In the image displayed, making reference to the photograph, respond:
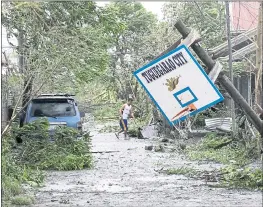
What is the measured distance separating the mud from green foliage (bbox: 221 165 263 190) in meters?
0.19

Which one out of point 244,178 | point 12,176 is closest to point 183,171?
point 244,178

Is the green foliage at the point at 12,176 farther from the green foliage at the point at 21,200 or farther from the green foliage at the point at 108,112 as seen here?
the green foliage at the point at 108,112

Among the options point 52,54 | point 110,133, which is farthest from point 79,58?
point 110,133

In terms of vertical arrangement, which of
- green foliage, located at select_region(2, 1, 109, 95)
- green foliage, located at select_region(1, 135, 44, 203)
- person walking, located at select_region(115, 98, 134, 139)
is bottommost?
green foliage, located at select_region(1, 135, 44, 203)

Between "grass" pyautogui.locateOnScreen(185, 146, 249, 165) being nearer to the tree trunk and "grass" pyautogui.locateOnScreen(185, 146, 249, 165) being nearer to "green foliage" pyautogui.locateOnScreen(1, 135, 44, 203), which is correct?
"green foliage" pyautogui.locateOnScreen(1, 135, 44, 203)

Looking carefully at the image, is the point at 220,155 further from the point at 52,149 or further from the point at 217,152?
the point at 52,149

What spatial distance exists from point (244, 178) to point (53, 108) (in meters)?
4.69

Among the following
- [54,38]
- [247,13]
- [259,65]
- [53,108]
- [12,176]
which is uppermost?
[247,13]

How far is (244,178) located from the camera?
24.1 ft

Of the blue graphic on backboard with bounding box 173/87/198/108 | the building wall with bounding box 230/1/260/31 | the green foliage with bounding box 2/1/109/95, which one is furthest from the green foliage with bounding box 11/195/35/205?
the building wall with bounding box 230/1/260/31

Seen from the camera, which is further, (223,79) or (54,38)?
(54,38)

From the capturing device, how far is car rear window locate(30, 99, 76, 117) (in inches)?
425

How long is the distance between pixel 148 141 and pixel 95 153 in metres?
2.79

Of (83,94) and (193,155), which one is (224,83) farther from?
(83,94)
